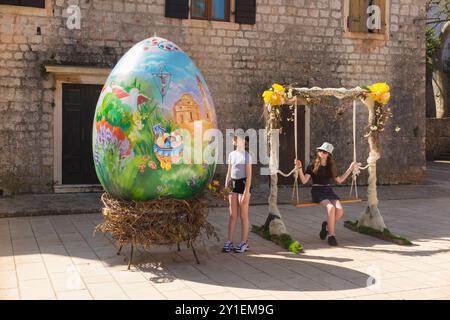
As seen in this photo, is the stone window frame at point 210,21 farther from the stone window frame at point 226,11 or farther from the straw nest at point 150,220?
the straw nest at point 150,220

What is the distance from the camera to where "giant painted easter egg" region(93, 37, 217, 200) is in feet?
17.7

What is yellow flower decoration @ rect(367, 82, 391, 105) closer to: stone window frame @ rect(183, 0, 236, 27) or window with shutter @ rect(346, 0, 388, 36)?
stone window frame @ rect(183, 0, 236, 27)

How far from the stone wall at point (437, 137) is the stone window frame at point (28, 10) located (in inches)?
749

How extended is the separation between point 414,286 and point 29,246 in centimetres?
487

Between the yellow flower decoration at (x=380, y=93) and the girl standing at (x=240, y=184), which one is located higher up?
the yellow flower decoration at (x=380, y=93)

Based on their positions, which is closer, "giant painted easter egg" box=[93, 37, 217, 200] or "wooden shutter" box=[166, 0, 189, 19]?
"giant painted easter egg" box=[93, 37, 217, 200]

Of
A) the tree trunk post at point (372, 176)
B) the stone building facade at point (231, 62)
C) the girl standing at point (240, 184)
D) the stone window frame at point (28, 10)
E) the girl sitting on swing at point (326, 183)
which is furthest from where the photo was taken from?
the stone building facade at point (231, 62)

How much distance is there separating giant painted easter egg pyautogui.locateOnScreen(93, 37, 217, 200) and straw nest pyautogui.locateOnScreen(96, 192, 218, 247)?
0.33ft

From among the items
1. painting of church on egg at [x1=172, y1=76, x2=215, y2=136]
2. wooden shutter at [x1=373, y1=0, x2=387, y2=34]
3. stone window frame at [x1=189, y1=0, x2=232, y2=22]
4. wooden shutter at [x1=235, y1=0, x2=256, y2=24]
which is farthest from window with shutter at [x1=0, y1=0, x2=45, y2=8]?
wooden shutter at [x1=373, y1=0, x2=387, y2=34]

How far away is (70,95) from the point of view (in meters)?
11.6

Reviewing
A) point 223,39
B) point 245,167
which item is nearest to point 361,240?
point 245,167

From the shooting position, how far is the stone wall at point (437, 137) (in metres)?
23.9

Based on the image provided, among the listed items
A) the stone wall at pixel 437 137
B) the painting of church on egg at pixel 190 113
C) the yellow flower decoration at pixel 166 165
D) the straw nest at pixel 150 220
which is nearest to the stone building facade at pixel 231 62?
the painting of church on egg at pixel 190 113
